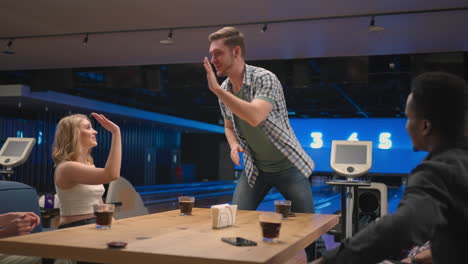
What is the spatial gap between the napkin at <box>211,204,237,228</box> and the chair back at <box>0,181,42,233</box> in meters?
1.15

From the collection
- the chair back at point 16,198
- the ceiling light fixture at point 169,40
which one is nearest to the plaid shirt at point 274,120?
the chair back at point 16,198

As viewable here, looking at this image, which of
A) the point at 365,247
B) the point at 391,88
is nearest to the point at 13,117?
the point at 391,88

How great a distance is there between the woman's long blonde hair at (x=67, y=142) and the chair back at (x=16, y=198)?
0.80 feet

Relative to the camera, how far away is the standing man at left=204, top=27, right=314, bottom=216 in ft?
7.72

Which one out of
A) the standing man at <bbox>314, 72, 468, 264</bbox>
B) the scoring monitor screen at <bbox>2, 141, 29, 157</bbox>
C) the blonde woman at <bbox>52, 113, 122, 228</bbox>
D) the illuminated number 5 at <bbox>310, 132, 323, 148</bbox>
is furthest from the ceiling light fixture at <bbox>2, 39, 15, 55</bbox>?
the illuminated number 5 at <bbox>310, 132, 323, 148</bbox>

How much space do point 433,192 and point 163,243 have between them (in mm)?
692

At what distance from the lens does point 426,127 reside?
121cm

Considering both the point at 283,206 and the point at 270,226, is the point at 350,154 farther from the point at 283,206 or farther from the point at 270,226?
the point at 270,226

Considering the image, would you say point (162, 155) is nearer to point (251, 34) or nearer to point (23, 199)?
point (251, 34)

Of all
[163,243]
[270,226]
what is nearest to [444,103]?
[270,226]

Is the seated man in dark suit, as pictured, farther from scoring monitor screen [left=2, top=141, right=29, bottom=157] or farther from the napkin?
scoring monitor screen [left=2, top=141, right=29, bottom=157]

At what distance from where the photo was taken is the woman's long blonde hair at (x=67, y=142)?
8.79ft

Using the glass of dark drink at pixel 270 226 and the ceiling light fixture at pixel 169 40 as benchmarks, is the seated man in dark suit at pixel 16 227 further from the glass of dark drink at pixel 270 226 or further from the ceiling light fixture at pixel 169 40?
the ceiling light fixture at pixel 169 40

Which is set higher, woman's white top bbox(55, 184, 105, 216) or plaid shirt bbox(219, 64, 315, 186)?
plaid shirt bbox(219, 64, 315, 186)
